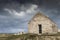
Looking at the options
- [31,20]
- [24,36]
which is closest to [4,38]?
[24,36]

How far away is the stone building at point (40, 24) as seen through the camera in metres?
32.7

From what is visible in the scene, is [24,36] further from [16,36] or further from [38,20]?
[38,20]

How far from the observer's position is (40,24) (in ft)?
110

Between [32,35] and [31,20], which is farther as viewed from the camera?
[31,20]

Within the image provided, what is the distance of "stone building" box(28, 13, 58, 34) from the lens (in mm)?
32719

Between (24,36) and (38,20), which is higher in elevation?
(38,20)

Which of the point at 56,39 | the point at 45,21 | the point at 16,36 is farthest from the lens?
the point at 45,21

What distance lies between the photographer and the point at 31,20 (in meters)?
33.6

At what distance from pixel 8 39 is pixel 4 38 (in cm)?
68

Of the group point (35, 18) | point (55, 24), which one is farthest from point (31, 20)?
point (55, 24)

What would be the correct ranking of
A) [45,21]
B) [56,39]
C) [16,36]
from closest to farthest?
[56,39] → [16,36] → [45,21]

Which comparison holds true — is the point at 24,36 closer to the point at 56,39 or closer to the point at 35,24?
the point at 56,39

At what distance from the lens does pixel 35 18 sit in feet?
110

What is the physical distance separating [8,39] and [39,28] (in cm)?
1126
